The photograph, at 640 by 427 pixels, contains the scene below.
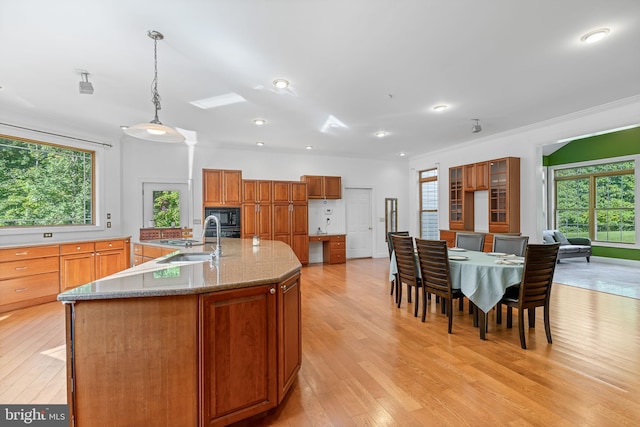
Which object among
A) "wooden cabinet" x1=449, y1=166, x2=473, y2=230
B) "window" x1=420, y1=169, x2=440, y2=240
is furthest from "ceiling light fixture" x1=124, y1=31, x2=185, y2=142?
"window" x1=420, y1=169, x2=440, y2=240

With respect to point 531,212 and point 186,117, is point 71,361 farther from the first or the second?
point 531,212

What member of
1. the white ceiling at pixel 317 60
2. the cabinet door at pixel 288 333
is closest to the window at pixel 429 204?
the white ceiling at pixel 317 60

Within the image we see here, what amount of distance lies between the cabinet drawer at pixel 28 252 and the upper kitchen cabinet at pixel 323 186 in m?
4.69

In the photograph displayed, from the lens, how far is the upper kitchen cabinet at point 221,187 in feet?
20.6

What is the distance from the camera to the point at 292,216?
6910 millimetres

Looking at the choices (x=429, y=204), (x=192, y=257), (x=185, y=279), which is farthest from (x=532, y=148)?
(x=185, y=279)

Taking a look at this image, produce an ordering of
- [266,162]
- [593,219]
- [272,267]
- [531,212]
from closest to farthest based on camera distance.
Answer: [272,267] < [531,212] < [266,162] < [593,219]

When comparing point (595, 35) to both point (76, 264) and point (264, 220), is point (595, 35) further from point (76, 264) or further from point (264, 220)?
point (76, 264)

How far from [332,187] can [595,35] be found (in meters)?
5.41

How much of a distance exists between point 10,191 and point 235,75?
12.8 feet

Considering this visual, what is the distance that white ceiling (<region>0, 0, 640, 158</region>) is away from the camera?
7.37ft

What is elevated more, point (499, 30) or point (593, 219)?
point (499, 30)

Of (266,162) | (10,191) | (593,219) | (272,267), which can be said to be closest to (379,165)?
(266,162)

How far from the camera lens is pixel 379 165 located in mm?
8305
